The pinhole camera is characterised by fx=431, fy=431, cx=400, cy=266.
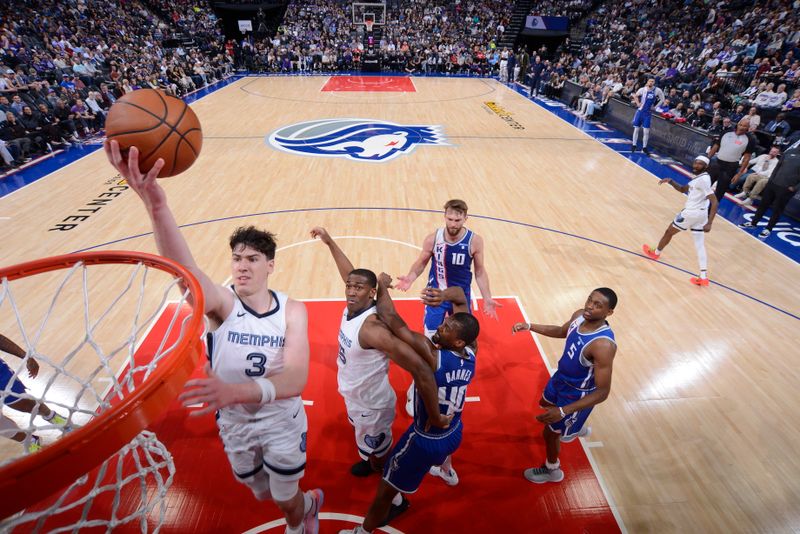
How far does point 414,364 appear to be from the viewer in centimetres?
239

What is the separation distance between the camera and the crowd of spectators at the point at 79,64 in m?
10.5

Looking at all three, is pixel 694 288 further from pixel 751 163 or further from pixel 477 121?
pixel 477 121

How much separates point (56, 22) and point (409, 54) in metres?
16.0

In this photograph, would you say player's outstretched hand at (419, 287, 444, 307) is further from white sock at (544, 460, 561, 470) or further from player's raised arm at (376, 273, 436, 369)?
white sock at (544, 460, 561, 470)

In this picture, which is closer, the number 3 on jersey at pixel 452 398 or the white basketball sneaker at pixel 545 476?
the number 3 on jersey at pixel 452 398

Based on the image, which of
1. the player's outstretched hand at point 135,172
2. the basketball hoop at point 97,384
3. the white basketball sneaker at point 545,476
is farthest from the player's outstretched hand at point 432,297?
the player's outstretched hand at point 135,172

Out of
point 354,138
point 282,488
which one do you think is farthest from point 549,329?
point 354,138

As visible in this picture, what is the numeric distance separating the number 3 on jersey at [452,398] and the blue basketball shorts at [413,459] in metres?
0.15

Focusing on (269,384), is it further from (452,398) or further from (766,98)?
(766,98)

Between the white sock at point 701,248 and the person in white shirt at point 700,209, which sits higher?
the person in white shirt at point 700,209

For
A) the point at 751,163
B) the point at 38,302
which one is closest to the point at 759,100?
the point at 751,163

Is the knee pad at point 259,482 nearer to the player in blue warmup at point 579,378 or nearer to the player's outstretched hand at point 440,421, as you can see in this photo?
the player's outstretched hand at point 440,421

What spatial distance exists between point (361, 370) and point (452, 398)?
59 centimetres

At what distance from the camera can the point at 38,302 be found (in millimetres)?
5145
